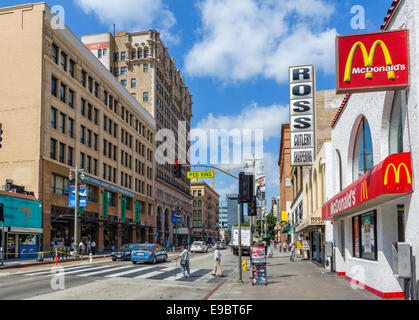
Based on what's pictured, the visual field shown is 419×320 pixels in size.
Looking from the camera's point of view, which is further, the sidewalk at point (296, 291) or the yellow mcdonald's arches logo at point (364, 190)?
the sidewalk at point (296, 291)

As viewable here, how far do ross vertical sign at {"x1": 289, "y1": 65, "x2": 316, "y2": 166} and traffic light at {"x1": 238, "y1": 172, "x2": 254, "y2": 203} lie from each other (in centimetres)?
1315

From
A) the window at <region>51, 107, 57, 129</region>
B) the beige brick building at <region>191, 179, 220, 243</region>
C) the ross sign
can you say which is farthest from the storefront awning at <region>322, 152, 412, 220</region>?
the beige brick building at <region>191, 179, 220, 243</region>

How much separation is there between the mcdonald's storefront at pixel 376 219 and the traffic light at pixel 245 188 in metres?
3.66

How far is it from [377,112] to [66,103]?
1508 inches

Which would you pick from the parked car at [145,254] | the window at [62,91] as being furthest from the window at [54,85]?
the parked car at [145,254]

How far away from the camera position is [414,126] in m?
10.6

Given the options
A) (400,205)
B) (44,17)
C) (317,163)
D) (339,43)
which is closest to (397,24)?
(339,43)

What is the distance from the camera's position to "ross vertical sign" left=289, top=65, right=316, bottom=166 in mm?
31375

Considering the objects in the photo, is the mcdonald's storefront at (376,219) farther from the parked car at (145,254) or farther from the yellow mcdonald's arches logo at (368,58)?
the parked car at (145,254)

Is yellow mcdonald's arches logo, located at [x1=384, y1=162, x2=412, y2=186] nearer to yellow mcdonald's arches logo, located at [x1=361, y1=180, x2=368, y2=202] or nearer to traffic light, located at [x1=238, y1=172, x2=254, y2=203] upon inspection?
yellow mcdonald's arches logo, located at [x1=361, y1=180, x2=368, y2=202]

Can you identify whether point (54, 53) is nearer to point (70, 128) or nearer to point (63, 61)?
point (63, 61)

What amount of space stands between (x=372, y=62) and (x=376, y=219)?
18.6ft

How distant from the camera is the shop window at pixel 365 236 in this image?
49.0ft

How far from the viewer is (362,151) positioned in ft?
56.4
